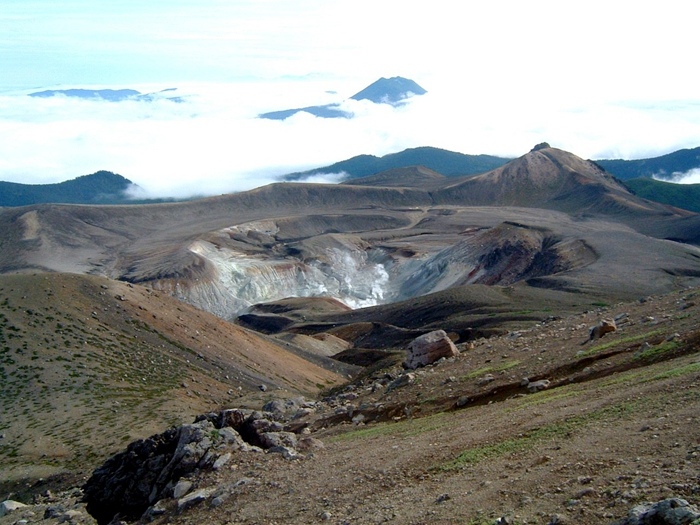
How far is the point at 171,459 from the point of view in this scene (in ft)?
54.5

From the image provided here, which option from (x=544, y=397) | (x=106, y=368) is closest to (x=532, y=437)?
(x=544, y=397)

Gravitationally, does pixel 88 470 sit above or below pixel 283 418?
below

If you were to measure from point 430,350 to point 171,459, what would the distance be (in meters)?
11.3

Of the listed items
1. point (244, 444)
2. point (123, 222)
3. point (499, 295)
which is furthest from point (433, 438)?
point (123, 222)

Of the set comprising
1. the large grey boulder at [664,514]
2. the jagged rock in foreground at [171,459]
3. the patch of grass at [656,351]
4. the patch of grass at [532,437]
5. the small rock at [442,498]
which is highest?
the large grey boulder at [664,514]

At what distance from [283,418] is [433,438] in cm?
826

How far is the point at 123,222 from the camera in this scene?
529ft

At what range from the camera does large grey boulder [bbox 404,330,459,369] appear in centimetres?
2567

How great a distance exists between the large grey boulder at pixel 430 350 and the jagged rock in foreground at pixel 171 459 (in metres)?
8.01

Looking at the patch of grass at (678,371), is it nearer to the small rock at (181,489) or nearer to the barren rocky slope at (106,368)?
the small rock at (181,489)

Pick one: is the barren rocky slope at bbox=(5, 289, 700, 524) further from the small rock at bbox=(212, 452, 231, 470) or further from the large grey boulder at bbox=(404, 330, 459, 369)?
the large grey boulder at bbox=(404, 330, 459, 369)

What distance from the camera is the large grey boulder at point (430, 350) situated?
84.2 ft

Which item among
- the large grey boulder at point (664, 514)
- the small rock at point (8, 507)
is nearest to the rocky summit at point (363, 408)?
the large grey boulder at point (664, 514)

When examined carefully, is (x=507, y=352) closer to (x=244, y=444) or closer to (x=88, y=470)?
(x=244, y=444)
